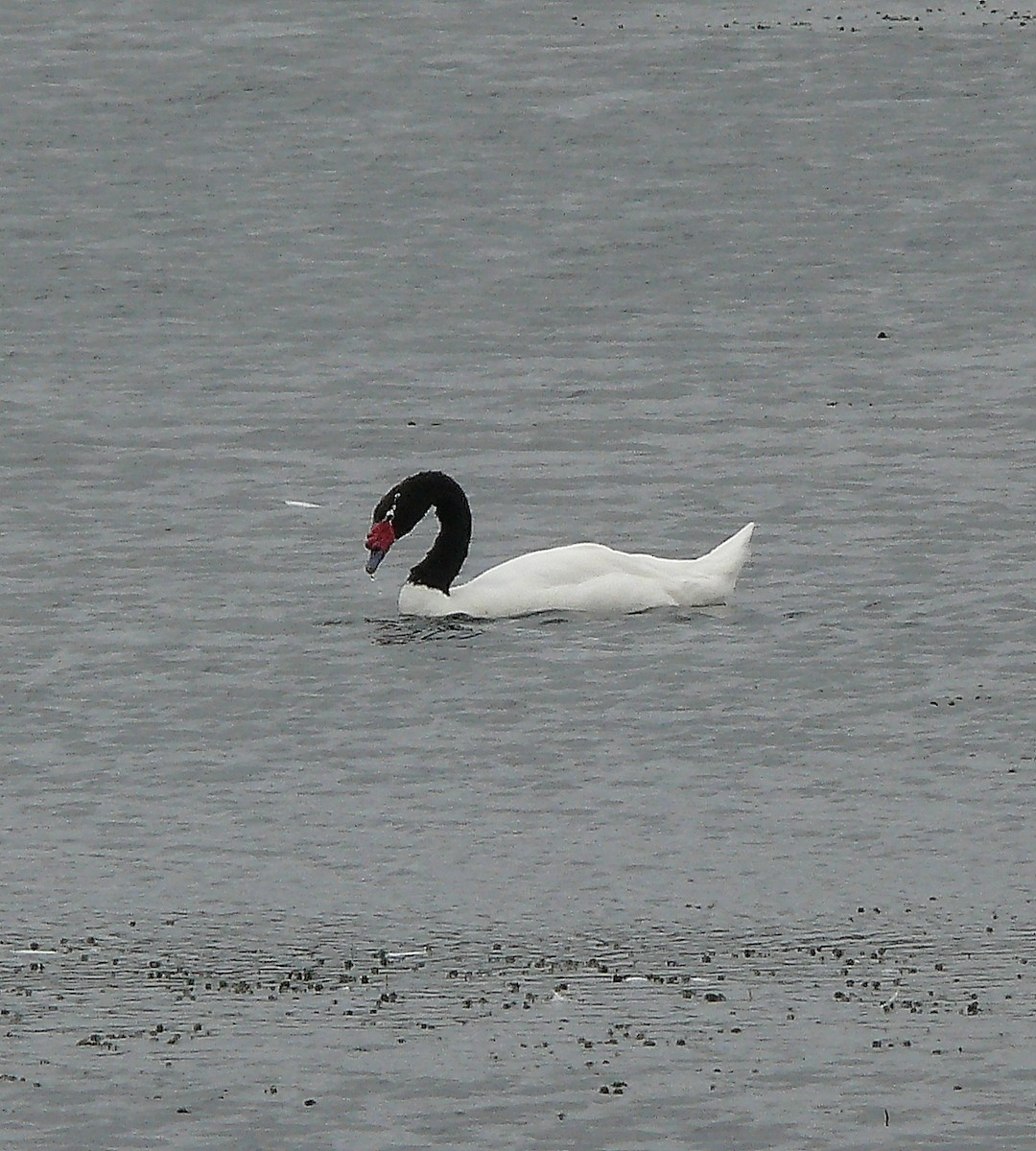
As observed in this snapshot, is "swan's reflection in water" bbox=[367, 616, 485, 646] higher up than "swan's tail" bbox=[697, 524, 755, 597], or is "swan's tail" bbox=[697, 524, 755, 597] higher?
"swan's tail" bbox=[697, 524, 755, 597]

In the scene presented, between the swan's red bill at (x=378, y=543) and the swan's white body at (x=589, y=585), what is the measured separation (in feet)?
1.56

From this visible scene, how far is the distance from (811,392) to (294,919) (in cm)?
1600

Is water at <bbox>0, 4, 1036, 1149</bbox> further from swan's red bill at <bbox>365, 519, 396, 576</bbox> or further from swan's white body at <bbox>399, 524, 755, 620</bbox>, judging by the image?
swan's red bill at <bbox>365, 519, 396, 576</bbox>

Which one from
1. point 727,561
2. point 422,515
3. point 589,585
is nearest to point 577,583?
point 589,585

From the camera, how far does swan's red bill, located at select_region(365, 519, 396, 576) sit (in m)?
25.2

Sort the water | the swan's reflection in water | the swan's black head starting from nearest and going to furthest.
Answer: the water, the swan's reflection in water, the swan's black head

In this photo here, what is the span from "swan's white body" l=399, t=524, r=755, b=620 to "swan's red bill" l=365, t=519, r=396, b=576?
0.47 m

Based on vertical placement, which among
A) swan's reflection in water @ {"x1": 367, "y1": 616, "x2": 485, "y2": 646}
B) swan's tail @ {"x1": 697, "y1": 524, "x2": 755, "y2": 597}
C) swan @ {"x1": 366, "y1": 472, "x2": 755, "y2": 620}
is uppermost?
swan's tail @ {"x1": 697, "y1": 524, "x2": 755, "y2": 597}

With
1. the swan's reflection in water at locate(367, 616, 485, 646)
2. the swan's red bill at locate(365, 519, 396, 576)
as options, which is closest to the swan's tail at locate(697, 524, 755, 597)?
the swan's reflection in water at locate(367, 616, 485, 646)

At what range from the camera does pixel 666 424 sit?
99.3 ft

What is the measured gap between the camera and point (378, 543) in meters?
25.3

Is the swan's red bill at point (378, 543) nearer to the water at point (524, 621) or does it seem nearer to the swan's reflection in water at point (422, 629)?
the water at point (524, 621)

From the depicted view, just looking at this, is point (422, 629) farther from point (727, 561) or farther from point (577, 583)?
point (727, 561)

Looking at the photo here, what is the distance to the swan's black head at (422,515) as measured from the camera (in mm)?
25203
